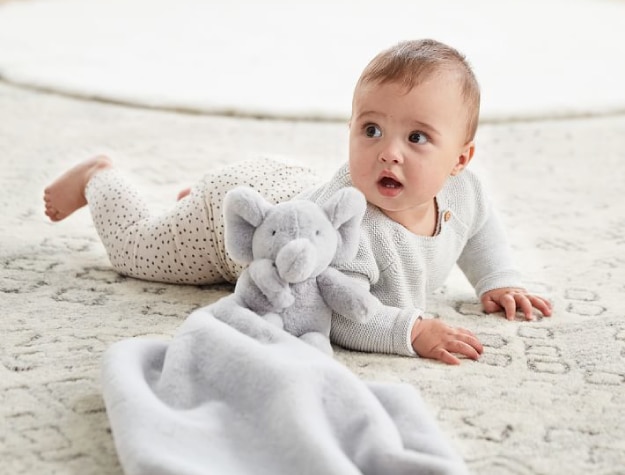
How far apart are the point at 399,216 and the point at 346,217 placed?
0.52ft

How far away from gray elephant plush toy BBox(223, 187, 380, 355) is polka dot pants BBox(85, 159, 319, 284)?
0.23 m

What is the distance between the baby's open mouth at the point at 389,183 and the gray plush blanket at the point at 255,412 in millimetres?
251

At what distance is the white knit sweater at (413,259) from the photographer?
1.16 meters

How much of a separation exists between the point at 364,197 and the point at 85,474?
448 mm

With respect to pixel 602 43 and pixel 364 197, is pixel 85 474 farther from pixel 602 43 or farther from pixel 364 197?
pixel 602 43

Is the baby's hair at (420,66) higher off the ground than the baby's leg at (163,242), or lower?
higher

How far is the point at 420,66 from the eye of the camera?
3.76ft

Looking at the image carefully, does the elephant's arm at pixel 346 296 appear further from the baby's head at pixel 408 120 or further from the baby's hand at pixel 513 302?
the baby's hand at pixel 513 302

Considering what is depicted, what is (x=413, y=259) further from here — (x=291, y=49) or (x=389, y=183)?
(x=291, y=49)

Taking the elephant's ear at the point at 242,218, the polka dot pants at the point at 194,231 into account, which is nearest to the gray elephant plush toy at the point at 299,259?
the elephant's ear at the point at 242,218

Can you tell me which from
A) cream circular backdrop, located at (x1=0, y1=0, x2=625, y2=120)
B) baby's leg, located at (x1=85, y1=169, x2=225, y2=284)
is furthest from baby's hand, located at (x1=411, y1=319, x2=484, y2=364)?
cream circular backdrop, located at (x1=0, y1=0, x2=625, y2=120)

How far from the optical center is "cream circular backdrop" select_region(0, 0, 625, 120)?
101 inches

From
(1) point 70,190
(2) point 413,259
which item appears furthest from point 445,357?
(1) point 70,190

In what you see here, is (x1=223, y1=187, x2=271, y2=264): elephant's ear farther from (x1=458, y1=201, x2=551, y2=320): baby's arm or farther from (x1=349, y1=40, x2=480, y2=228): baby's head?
(x1=458, y1=201, x2=551, y2=320): baby's arm
